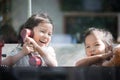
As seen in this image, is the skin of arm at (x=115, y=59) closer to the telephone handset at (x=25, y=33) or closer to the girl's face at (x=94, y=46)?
the girl's face at (x=94, y=46)

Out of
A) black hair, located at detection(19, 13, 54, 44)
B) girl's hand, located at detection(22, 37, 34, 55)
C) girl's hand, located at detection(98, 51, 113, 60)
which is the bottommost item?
girl's hand, located at detection(98, 51, 113, 60)

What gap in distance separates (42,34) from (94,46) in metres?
0.23

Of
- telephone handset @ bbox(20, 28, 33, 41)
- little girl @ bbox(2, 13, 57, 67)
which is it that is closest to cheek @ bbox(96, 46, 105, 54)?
little girl @ bbox(2, 13, 57, 67)

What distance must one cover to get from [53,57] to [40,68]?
0.25 ft

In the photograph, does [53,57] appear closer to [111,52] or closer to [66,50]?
[66,50]

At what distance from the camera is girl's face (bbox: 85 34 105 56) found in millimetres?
1541

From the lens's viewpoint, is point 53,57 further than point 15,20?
No

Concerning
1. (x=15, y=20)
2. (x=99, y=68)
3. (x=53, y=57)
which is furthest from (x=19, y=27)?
(x=99, y=68)

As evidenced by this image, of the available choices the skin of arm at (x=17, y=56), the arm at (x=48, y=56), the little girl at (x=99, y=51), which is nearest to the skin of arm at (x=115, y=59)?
the little girl at (x=99, y=51)

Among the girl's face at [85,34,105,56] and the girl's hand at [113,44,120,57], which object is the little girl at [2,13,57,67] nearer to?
the girl's face at [85,34,105,56]

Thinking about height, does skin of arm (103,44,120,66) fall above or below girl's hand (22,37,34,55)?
below

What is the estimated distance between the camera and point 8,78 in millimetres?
1464

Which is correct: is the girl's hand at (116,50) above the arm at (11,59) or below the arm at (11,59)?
above

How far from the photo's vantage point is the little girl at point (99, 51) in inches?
59.8
